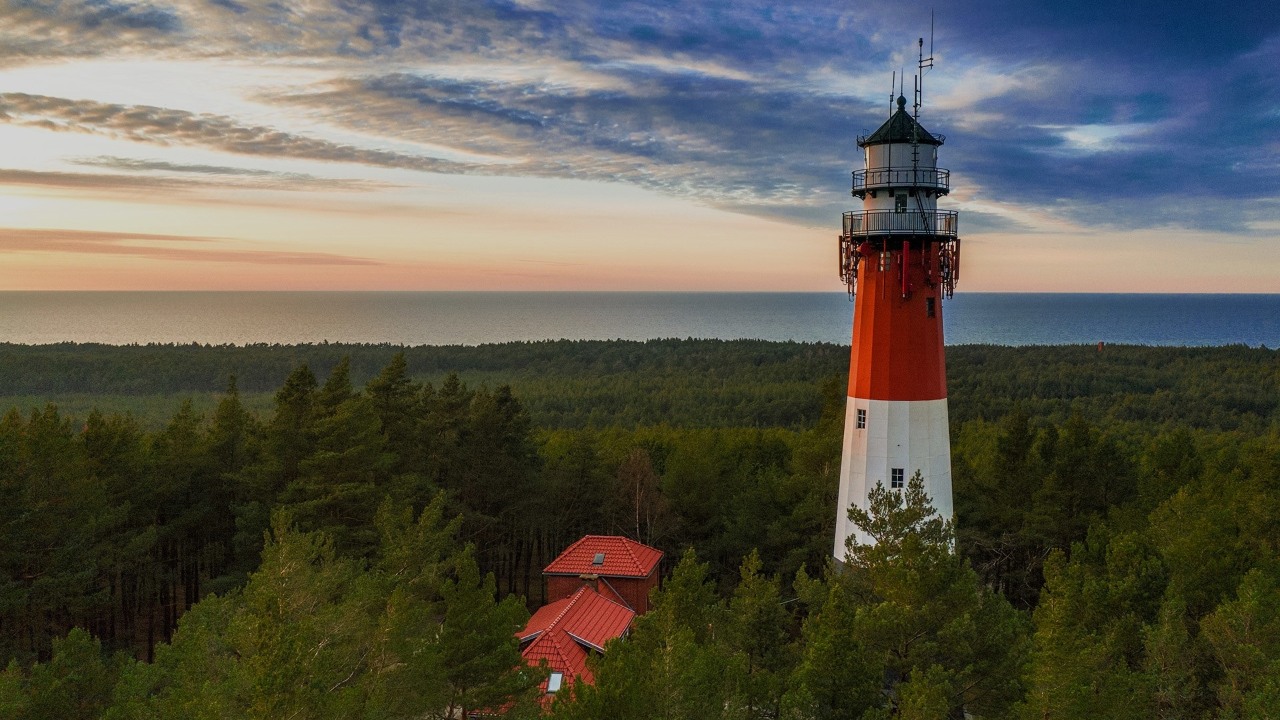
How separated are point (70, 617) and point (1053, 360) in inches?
4401

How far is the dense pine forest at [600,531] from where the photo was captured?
490 inches

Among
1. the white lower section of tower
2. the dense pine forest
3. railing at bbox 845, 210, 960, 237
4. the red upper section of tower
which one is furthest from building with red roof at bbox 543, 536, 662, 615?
railing at bbox 845, 210, 960, 237

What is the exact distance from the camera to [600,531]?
36.1 m

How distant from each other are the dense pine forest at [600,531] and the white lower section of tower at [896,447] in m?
0.78

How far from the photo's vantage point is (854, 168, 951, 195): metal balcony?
20.1m

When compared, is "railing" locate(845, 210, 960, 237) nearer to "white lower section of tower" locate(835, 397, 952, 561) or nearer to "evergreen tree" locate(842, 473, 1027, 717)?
"white lower section of tower" locate(835, 397, 952, 561)

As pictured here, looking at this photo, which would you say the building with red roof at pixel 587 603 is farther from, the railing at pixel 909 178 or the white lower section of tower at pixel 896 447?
the railing at pixel 909 178

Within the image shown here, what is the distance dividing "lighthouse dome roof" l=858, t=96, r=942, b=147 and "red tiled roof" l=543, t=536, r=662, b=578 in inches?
616

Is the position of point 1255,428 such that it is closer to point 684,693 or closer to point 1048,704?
point 1048,704

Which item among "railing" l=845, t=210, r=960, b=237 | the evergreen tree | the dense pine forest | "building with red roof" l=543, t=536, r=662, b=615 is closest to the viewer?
the dense pine forest

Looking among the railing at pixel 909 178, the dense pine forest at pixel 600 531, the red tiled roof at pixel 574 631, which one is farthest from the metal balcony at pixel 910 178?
the red tiled roof at pixel 574 631

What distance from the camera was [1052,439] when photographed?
29.2 m

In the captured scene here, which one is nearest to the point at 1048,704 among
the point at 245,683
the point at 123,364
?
the point at 245,683

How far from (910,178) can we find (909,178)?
2 cm
